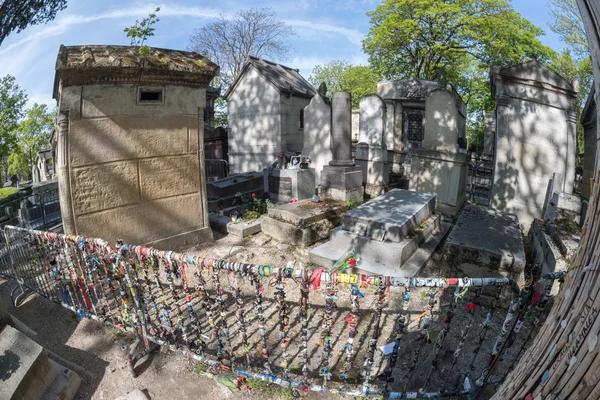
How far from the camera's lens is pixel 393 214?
5.71 metres

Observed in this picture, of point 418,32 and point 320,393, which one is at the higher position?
point 418,32

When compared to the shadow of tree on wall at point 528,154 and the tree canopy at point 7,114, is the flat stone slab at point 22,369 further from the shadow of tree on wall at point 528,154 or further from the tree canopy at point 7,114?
the tree canopy at point 7,114

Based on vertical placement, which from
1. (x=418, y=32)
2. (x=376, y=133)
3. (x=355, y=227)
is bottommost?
(x=355, y=227)

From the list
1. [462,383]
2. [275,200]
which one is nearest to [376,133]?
[275,200]

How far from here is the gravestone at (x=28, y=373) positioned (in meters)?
2.36

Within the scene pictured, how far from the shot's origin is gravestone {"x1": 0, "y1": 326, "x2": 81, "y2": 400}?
2361 millimetres

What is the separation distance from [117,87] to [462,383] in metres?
6.09

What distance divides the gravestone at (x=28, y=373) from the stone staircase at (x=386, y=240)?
12.0 ft

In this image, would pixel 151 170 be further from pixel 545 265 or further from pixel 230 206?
pixel 545 265

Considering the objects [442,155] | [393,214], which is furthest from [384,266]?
[442,155]

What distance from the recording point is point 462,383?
2.80 m

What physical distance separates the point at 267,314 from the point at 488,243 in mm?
3547

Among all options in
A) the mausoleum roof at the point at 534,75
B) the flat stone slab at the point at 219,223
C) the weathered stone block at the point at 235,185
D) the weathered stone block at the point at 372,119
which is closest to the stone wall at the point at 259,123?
the weathered stone block at the point at 372,119

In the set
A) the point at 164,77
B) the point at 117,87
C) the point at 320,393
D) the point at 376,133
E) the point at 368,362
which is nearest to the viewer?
the point at 368,362
